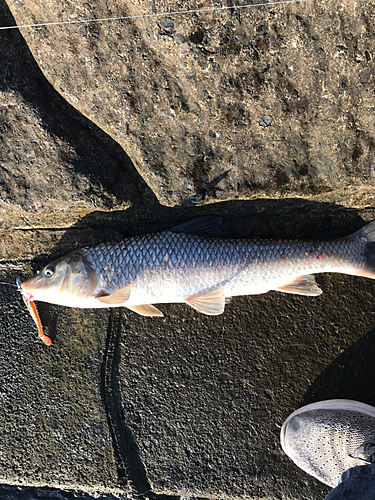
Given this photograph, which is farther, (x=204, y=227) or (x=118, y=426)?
(x=118, y=426)

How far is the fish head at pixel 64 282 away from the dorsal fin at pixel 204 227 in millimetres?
689

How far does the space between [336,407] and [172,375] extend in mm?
1282

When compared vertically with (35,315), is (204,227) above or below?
above

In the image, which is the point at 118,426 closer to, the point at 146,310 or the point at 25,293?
the point at 146,310

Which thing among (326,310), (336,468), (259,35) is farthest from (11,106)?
(336,468)

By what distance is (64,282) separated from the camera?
7.73 feet

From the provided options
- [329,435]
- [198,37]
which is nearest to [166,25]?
[198,37]

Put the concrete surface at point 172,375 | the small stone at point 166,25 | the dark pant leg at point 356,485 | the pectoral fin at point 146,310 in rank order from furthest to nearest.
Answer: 1. the concrete surface at point 172,375
2. the pectoral fin at point 146,310
3. the dark pant leg at point 356,485
4. the small stone at point 166,25

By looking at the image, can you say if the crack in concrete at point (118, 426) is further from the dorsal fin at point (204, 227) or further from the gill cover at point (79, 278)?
the dorsal fin at point (204, 227)

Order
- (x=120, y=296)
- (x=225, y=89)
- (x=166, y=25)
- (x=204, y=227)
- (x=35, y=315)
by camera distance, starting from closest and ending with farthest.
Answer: (x=166, y=25) → (x=225, y=89) → (x=120, y=296) → (x=204, y=227) → (x=35, y=315)

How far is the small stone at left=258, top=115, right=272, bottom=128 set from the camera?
2232mm

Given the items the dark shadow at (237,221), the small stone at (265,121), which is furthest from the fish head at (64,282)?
the small stone at (265,121)

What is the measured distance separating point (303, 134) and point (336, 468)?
2.50m

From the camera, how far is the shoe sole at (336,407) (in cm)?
253
